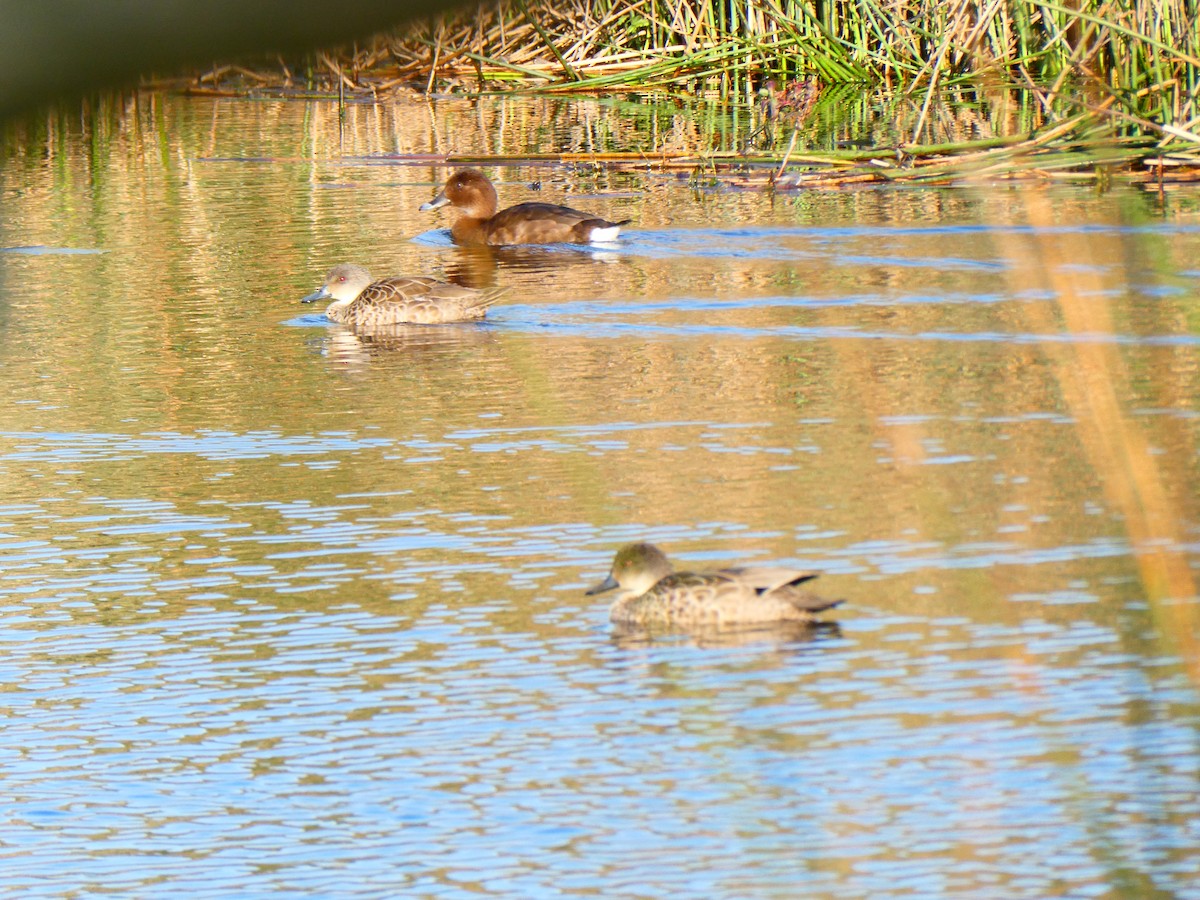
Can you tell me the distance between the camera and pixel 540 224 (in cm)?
1156

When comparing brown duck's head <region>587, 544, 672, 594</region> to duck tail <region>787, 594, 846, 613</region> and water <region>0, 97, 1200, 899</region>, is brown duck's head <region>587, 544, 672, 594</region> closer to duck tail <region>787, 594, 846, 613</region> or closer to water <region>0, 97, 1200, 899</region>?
water <region>0, 97, 1200, 899</region>

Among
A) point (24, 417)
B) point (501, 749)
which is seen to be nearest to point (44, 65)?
point (501, 749)

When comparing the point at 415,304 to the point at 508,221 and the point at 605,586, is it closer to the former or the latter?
the point at 508,221

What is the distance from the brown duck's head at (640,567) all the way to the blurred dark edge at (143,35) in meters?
4.67

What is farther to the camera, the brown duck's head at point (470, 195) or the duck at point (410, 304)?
the brown duck's head at point (470, 195)

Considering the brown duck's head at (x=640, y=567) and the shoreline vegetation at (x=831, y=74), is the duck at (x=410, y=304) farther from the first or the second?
the brown duck's head at (x=640, y=567)

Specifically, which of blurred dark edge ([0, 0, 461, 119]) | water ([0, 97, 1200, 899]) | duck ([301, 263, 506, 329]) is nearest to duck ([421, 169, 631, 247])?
water ([0, 97, 1200, 899])

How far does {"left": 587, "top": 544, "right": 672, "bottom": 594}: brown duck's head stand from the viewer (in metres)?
5.16

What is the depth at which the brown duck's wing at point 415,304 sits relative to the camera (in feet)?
31.6

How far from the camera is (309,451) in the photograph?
7.12 m

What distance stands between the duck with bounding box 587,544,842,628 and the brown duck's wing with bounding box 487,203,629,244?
620 centimetres

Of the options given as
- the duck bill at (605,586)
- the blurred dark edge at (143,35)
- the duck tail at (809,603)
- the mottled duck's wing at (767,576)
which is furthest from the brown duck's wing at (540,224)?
the blurred dark edge at (143,35)

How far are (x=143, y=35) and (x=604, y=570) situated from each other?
16.7 feet

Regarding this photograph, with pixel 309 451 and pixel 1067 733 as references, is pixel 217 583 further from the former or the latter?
pixel 1067 733
